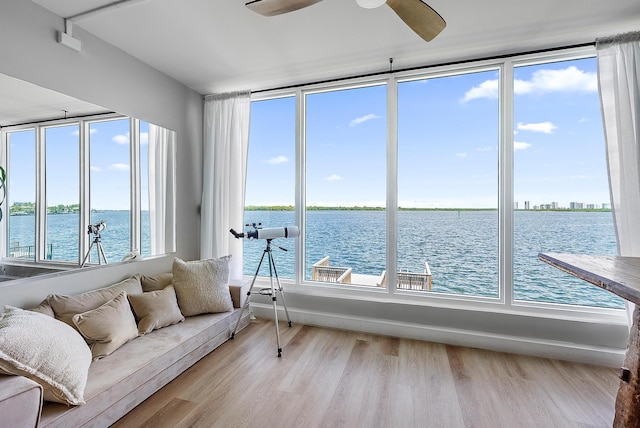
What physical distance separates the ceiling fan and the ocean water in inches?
67.3

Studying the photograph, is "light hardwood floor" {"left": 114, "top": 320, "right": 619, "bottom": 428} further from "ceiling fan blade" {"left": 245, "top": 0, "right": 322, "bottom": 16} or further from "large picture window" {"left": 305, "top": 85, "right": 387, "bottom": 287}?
"ceiling fan blade" {"left": 245, "top": 0, "right": 322, "bottom": 16}

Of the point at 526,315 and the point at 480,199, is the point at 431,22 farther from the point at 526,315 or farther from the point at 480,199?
the point at 526,315

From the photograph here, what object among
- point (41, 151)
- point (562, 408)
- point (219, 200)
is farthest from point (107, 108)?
point (562, 408)

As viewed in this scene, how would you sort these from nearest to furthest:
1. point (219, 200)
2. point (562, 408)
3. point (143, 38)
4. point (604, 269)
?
point (604, 269) < point (562, 408) < point (143, 38) < point (219, 200)

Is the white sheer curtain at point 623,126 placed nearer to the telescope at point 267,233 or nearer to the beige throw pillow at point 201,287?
the telescope at point 267,233

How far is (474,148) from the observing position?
2713 millimetres

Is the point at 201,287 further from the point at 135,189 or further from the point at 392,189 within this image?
the point at 392,189

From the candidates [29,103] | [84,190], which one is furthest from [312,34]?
[84,190]

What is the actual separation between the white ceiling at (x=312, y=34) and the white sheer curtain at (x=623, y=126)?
197 millimetres

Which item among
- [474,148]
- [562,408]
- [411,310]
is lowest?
[562,408]

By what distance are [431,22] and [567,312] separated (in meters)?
2.64

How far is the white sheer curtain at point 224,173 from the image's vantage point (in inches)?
124

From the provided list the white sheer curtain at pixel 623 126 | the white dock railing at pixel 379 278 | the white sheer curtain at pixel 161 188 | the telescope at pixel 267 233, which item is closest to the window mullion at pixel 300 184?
the white dock railing at pixel 379 278

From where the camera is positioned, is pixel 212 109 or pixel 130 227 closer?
pixel 130 227
